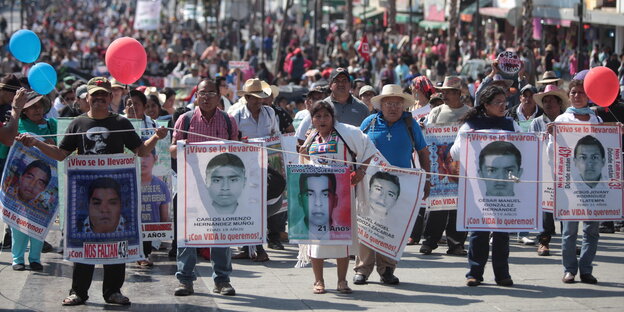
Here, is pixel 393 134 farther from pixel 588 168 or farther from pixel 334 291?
pixel 588 168

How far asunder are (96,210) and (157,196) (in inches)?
68.4

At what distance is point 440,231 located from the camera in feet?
37.3

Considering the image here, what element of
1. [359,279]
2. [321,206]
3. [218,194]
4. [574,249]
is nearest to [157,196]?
[218,194]

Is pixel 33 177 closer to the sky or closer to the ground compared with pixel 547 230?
closer to the sky

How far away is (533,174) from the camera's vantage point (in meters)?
A: 9.24

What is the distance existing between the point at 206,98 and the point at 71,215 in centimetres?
169

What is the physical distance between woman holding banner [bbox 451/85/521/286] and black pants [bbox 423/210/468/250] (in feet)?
6.15

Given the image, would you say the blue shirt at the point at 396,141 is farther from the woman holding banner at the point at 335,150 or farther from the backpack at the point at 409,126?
the woman holding banner at the point at 335,150

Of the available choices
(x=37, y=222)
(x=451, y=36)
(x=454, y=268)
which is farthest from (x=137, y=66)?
(x=451, y=36)

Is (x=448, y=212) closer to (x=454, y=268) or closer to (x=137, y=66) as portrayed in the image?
(x=454, y=268)

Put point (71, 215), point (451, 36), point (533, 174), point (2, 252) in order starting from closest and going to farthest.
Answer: point (71, 215)
point (533, 174)
point (2, 252)
point (451, 36)

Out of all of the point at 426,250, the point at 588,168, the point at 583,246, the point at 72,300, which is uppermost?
the point at 588,168

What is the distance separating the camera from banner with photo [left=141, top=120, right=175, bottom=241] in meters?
10.1

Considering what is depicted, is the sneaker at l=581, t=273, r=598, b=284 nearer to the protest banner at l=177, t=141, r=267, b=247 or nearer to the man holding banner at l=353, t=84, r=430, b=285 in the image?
the man holding banner at l=353, t=84, r=430, b=285
